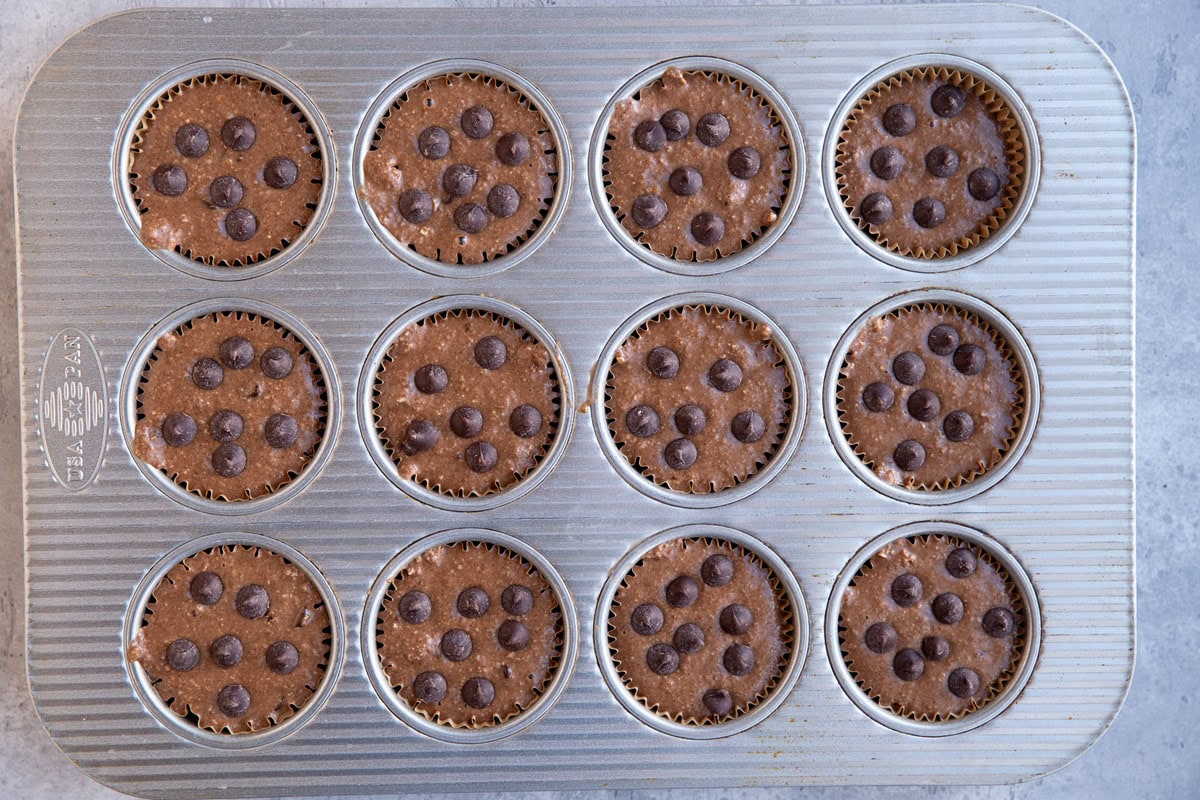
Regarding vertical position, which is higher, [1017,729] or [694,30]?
[694,30]

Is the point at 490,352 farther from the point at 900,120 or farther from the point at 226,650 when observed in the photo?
the point at 900,120

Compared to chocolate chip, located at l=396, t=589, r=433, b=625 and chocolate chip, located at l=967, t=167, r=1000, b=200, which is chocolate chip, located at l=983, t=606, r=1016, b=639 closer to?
chocolate chip, located at l=967, t=167, r=1000, b=200

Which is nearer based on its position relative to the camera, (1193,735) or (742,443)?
(742,443)

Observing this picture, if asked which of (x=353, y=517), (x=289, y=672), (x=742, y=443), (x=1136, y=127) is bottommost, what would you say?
(x=289, y=672)

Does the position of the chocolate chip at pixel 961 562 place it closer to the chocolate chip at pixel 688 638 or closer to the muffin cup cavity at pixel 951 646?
the muffin cup cavity at pixel 951 646

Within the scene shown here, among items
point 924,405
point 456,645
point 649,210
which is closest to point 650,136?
point 649,210

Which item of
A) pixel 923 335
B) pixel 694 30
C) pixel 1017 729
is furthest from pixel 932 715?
pixel 694 30

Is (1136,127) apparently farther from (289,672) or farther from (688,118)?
(289,672)
